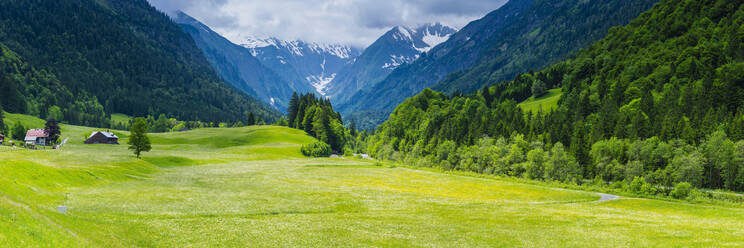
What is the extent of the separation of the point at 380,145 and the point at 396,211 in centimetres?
15048

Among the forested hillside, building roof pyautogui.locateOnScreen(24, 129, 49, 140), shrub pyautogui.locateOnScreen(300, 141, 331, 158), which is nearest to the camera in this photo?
the forested hillside

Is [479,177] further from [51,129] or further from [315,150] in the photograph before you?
[51,129]

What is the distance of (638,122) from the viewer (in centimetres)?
9738

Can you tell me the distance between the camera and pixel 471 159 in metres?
125

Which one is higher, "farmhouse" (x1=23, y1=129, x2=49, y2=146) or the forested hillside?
the forested hillside

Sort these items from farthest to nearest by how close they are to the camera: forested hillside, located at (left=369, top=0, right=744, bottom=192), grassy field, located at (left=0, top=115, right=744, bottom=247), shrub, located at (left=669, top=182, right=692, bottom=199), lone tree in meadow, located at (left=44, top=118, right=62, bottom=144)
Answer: lone tree in meadow, located at (left=44, top=118, right=62, bottom=144)
forested hillside, located at (left=369, top=0, right=744, bottom=192)
shrub, located at (left=669, top=182, right=692, bottom=199)
grassy field, located at (left=0, top=115, right=744, bottom=247)

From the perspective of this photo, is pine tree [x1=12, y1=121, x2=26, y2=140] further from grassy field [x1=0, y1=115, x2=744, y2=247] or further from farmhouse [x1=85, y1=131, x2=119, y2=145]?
grassy field [x1=0, y1=115, x2=744, y2=247]

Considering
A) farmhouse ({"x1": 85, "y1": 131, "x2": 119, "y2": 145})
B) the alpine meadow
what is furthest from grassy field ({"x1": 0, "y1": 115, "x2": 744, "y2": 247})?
farmhouse ({"x1": 85, "y1": 131, "x2": 119, "y2": 145})

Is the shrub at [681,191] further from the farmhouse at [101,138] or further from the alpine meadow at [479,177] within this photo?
the farmhouse at [101,138]

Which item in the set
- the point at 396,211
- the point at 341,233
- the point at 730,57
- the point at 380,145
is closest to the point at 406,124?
the point at 380,145

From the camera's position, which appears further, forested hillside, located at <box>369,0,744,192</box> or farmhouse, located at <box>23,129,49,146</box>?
farmhouse, located at <box>23,129,49,146</box>

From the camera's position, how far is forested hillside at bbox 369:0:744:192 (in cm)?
8200

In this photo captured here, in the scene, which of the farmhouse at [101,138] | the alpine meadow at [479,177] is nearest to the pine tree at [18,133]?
the alpine meadow at [479,177]

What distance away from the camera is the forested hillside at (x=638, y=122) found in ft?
269
